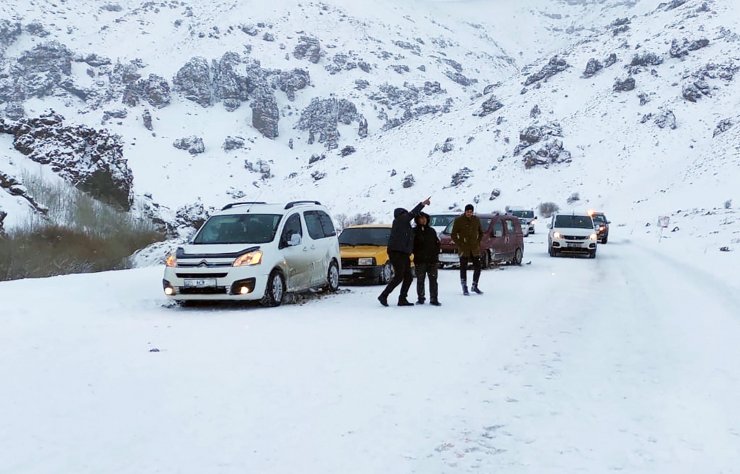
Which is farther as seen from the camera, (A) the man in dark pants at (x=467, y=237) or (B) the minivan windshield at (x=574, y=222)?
(B) the minivan windshield at (x=574, y=222)

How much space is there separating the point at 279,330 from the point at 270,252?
2.69 metres

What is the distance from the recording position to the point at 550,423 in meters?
5.13

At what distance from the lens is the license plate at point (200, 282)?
36.6 feet

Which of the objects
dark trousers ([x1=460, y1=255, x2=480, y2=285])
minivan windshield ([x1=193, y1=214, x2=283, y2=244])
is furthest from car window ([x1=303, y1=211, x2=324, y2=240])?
dark trousers ([x1=460, y1=255, x2=480, y2=285])

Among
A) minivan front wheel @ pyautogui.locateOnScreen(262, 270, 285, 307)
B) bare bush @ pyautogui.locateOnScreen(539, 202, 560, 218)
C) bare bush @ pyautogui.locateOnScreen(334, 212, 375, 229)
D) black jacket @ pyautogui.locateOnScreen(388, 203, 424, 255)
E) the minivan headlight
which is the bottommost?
minivan front wheel @ pyautogui.locateOnScreen(262, 270, 285, 307)

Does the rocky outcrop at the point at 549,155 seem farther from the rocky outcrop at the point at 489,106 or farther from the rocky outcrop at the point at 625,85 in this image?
the rocky outcrop at the point at 489,106

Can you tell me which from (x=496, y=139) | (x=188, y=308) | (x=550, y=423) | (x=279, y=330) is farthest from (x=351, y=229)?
(x=496, y=139)

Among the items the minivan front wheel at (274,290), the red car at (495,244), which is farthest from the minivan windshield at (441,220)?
the minivan front wheel at (274,290)

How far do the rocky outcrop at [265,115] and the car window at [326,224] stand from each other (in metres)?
119

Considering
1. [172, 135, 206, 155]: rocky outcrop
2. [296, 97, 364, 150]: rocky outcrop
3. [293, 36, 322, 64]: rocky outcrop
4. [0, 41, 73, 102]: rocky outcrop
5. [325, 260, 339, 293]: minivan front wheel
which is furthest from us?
[293, 36, 322, 64]: rocky outcrop

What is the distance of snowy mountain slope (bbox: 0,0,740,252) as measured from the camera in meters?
73.7

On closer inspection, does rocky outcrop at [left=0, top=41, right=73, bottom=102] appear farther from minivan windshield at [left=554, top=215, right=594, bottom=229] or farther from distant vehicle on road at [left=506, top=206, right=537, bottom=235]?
minivan windshield at [left=554, top=215, right=594, bottom=229]

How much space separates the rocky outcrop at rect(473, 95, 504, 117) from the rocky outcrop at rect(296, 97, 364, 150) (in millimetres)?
37321

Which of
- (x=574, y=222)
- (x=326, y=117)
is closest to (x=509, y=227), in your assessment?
(x=574, y=222)
